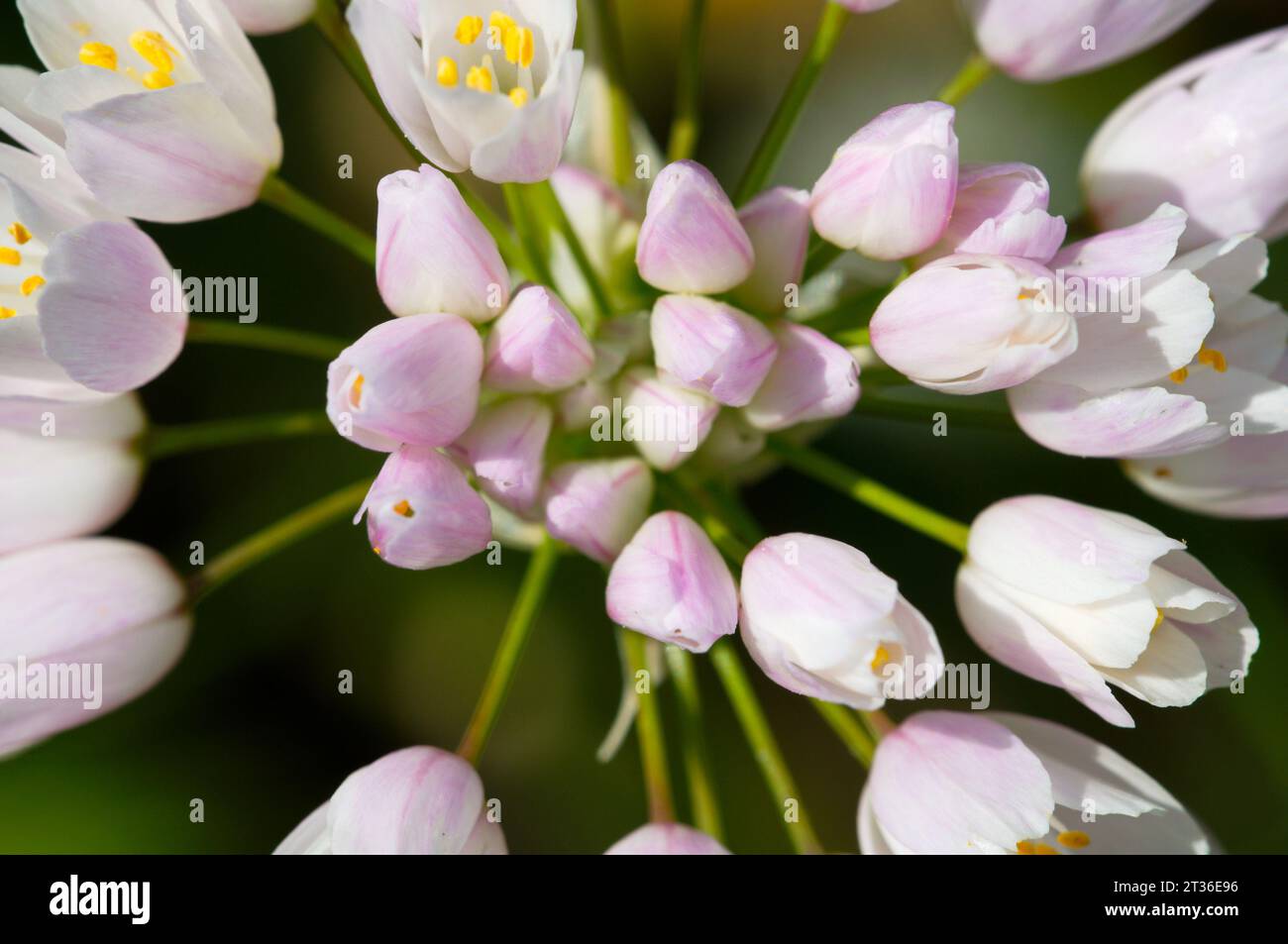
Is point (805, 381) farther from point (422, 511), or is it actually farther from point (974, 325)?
point (422, 511)

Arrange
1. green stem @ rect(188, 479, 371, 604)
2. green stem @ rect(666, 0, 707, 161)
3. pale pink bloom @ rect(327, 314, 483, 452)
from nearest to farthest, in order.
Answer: pale pink bloom @ rect(327, 314, 483, 452) < green stem @ rect(188, 479, 371, 604) < green stem @ rect(666, 0, 707, 161)

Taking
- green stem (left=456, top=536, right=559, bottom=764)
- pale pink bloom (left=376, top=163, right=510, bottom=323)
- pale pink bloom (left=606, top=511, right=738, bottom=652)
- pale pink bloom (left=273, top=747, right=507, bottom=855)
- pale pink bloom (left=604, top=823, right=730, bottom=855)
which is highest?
pale pink bloom (left=376, top=163, right=510, bottom=323)

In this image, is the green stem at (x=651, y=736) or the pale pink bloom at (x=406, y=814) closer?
the pale pink bloom at (x=406, y=814)

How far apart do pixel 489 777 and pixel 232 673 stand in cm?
49

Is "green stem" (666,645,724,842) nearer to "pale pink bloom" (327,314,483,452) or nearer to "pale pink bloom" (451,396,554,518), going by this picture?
"pale pink bloom" (451,396,554,518)

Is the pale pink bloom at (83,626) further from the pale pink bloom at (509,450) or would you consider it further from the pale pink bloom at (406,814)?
the pale pink bloom at (509,450)

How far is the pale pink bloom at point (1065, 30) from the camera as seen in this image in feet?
4.10

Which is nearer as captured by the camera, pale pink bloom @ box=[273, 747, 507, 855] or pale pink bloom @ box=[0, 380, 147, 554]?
pale pink bloom @ box=[273, 747, 507, 855]

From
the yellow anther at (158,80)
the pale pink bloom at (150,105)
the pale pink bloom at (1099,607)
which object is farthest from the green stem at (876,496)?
the yellow anther at (158,80)

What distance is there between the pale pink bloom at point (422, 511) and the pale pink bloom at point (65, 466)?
41 centimetres

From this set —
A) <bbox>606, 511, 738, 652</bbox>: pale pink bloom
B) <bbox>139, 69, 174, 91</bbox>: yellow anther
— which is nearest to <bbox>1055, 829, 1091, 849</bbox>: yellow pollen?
<bbox>606, 511, 738, 652</bbox>: pale pink bloom

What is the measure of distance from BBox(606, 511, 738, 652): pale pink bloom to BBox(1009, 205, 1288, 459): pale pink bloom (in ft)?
1.18

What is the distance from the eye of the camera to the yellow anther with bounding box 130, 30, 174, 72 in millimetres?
1194
